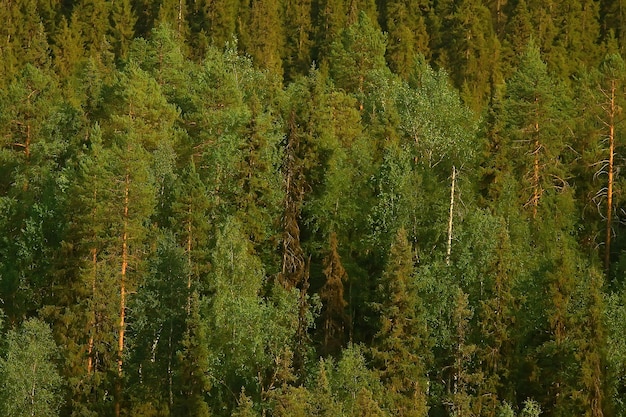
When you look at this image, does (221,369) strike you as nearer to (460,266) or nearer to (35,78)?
(460,266)

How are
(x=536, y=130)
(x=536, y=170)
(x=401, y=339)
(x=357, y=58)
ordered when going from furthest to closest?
1. (x=357, y=58)
2. (x=536, y=130)
3. (x=536, y=170)
4. (x=401, y=339)

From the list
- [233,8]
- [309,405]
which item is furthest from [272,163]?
[233,8]

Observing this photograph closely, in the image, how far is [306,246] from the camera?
68562 mm

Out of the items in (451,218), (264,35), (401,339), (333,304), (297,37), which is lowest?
(401,339)

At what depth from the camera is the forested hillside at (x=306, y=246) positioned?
57938 mm

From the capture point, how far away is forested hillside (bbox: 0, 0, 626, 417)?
5794 cm

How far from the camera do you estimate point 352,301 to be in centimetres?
6631

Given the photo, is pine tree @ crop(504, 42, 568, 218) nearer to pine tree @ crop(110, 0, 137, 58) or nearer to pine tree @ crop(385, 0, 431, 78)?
pine tree @ crop(385, 0, 431, 78)

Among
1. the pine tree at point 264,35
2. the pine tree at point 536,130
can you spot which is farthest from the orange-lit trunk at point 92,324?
the pine tree at point 264,35

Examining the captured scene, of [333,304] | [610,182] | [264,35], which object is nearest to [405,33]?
[264,35]

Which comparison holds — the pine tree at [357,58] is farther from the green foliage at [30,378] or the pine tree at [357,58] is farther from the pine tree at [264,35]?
the green foliage at [30,378]

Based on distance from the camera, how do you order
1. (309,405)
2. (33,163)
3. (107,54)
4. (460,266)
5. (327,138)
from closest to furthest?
(309,405)
(460,266)
(327,138)
(33,163)
(107,54)

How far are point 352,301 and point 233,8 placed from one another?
54.2 meters

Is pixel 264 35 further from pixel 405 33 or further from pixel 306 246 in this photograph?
pixel 306 246
